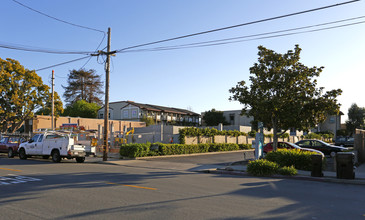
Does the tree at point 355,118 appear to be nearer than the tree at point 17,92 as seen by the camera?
No

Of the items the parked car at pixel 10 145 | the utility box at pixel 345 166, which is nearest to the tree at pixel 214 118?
the parked car at pixel 10 145

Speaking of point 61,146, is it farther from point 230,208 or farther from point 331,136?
point 331,136

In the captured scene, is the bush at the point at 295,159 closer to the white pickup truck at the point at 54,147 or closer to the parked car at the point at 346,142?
the white pickup truck at the point at 54,147

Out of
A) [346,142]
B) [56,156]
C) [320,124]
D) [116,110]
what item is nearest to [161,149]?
[56,156]

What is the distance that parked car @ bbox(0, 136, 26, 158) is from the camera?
24156 mm

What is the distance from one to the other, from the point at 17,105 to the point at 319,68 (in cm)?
2872

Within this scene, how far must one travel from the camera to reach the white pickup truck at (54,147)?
1941cm

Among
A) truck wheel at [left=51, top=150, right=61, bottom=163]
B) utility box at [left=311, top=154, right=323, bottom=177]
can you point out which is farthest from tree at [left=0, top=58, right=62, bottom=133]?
utility box at [left=311, top=154, right=323, bottom=177]

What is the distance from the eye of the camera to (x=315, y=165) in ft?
44.1

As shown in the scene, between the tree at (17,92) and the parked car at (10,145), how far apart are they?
6386mm

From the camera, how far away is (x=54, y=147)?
20016 millimetres

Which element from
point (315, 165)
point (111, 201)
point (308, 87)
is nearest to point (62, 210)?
point (111, 201)

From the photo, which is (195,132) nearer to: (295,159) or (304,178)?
(295,159)

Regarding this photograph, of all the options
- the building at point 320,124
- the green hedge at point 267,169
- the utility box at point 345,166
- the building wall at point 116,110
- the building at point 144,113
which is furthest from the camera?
the building wall at point 116,110
